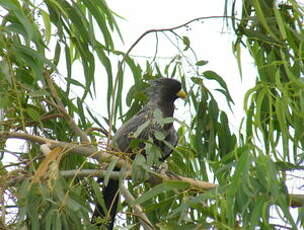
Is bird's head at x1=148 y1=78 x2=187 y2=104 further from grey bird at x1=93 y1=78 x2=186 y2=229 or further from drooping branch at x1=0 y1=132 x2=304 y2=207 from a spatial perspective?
drooping branch at x1=0 y1=132 x2=304 y2=207

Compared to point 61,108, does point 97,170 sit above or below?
below

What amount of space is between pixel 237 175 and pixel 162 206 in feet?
2.04

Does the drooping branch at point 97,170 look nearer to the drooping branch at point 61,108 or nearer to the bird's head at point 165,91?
the drooping branch at point 61,108

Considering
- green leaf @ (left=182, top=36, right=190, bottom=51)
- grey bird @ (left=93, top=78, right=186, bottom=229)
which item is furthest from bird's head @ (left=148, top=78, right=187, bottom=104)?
green leaf @ (left=182, top=36, right=190, bottom=51)

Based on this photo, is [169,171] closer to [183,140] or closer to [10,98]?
[183,140]

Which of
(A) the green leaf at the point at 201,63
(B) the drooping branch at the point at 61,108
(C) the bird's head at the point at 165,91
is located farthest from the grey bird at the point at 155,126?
(A) the green leaf at the point at 201,63

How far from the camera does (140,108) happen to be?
182 inches

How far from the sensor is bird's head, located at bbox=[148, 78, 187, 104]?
15.5ft

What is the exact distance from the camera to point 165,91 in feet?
15.9

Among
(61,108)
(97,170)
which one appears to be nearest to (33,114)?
(61,108)

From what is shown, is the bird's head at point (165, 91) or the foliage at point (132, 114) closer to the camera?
the foliage at point (132, 114)

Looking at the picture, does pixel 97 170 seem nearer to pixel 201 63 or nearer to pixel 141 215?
pixel 141 215

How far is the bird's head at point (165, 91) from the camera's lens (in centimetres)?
Result: 471

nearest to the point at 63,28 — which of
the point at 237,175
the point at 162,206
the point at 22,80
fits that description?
the point at 22,80
